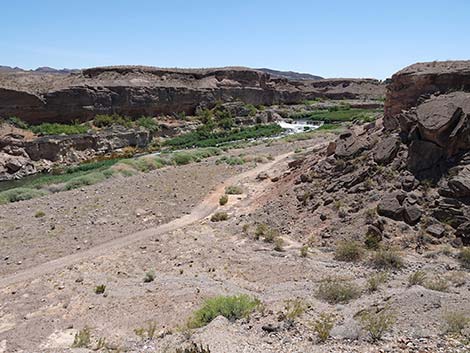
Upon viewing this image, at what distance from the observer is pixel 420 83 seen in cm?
1677

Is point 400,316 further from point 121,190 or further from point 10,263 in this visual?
point 121,190

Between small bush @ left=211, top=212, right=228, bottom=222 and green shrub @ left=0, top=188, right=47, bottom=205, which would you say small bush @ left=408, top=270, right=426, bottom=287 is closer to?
small bush @ left=211, top=212, right=228, bottom=222

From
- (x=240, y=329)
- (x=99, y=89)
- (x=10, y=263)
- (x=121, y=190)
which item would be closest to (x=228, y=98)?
(x=99, y=89)

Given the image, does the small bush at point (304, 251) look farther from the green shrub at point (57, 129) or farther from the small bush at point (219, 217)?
the green shrub at point (57, 129)

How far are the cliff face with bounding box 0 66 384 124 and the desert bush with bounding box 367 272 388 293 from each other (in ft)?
123

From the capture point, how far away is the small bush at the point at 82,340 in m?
9.11

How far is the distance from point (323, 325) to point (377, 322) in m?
0.97

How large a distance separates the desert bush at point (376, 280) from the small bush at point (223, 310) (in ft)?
8.67

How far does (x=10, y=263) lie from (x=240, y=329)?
8.90 m

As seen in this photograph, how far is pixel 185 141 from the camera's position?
44656 mm

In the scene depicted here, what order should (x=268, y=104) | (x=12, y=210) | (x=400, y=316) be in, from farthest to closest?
(x=268, y=104)
(x=12, y=210)
(x=400, y=316)

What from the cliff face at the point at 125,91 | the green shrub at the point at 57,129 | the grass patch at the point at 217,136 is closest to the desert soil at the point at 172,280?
the green shrub at the point at 57,129

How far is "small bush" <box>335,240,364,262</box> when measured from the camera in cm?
1277

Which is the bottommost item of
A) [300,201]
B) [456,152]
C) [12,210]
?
[12,210]
